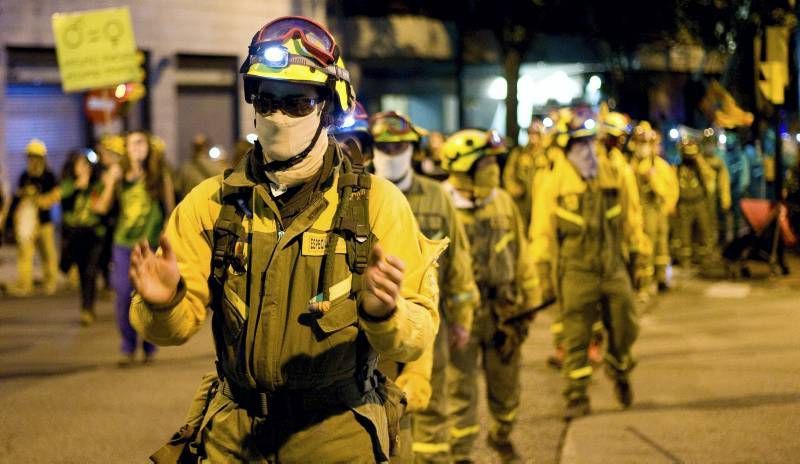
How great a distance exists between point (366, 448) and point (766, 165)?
60.7 feet

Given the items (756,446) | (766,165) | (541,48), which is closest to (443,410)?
(756,446)

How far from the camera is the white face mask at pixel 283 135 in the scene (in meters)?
3.59

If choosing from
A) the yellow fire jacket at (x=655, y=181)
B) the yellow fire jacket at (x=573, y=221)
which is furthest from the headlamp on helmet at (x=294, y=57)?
the yellow fire jacket at (x=655, y=181)

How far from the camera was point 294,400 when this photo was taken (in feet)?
11.4

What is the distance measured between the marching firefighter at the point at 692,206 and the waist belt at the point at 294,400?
15.6 metres

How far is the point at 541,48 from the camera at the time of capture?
3117cm

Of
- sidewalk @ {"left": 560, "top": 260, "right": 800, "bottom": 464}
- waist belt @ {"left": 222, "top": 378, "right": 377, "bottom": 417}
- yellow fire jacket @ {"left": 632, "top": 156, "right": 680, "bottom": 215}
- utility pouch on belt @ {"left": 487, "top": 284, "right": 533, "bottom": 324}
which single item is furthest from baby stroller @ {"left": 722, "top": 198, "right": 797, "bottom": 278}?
waist belt @ {"left": 222, "top": 378, "right": 377, "bottom": 417}

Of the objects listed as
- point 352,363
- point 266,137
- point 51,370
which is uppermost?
point 266,137

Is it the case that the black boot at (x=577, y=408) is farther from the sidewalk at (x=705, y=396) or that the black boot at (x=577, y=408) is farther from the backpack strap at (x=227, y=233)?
the backpack strap at (x=227, y=233)

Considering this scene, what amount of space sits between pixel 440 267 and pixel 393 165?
588 millimetres

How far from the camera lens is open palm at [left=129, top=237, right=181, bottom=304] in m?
3.19

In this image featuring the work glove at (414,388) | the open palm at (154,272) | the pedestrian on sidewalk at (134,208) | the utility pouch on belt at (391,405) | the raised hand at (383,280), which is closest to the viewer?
the raised hand at (383,280)

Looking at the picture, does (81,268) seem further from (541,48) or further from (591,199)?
(541,48)

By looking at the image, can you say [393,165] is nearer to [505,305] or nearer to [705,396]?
[505,305]
